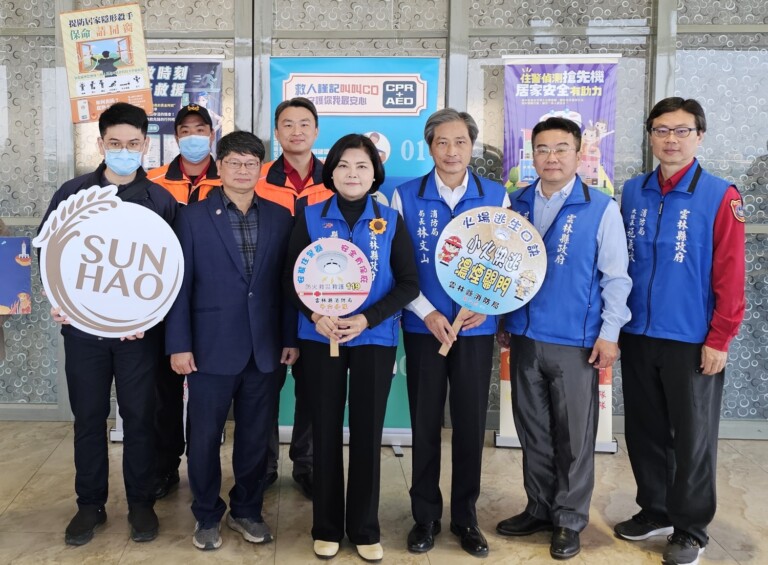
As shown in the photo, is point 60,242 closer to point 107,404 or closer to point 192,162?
point 107,404

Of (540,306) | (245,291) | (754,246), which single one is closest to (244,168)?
(245,291)

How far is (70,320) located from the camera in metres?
2.26

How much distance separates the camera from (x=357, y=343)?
2.29m

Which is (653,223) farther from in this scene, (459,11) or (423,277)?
(459,11)

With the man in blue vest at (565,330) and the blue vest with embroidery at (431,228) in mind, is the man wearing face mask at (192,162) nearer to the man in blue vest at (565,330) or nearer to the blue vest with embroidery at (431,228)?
the blue vest with embroidery at (431,228)

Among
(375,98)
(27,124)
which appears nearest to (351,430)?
(375,98)

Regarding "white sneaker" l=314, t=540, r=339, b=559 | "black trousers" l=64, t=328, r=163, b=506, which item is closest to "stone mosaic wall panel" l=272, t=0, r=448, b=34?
"black trousers" l=64, t=328, r=163, b=506

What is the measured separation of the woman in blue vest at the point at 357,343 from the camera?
89.7 inches

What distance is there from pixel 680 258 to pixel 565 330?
1.57ft

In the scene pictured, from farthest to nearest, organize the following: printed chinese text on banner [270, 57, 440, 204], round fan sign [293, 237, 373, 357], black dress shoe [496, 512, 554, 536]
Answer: printed chinese text on banner [270, 57, 440, 204]
black dress shoe [496, 512, 554, 536]
round fan sign [293, 237, 373, 357]

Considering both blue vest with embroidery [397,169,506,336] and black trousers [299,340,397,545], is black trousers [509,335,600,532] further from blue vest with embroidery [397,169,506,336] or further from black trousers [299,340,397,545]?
black trousers [299,340,397,545]

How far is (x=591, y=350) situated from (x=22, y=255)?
216 centimetres

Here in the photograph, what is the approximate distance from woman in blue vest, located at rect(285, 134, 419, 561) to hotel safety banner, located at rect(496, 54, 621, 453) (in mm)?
1469

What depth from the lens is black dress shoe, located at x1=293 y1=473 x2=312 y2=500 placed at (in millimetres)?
2941
